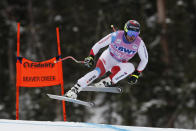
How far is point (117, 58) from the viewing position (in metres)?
6.70

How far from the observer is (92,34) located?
1667 centimetres

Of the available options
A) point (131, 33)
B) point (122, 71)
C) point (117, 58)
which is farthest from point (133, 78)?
point (131, 33)

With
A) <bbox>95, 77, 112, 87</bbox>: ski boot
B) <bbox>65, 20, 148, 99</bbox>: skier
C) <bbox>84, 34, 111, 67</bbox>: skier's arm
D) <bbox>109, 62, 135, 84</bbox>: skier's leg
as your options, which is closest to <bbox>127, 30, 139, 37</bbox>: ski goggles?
<bbox>65, 20, 148, 99</bbox>: skier

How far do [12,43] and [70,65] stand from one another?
4.11 m

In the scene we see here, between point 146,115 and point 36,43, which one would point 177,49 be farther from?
point 36,43

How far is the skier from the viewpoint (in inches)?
251

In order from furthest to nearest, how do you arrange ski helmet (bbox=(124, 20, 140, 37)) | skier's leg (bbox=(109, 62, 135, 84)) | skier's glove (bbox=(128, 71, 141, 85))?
skier's leg (bbox=(109, 62, 135, 84)) → skier's glove (bbox=(128, 71, 141, 85)) → ski helmet (bbox=(124, 20, 140, 37))

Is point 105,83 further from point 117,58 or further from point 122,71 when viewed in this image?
point 117,58

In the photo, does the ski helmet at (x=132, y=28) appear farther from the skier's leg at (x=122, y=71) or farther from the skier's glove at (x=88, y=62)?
the skier's glove at (x=88, y=62)

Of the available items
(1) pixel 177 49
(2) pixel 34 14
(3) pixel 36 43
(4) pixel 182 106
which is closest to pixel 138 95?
(4) pixel 182 106

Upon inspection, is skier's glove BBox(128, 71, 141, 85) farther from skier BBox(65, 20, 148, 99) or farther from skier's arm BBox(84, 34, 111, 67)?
skier's arm BBox(84, 34, 111, 67)

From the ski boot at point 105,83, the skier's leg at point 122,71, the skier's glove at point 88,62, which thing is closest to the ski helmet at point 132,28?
the skier's leg at point 122,71

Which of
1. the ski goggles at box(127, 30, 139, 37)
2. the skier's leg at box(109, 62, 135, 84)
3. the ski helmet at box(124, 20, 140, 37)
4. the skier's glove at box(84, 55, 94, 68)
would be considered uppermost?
the ski helmet at box(124, 20, 140, 37)

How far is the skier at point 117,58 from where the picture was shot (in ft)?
21.0
